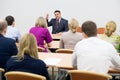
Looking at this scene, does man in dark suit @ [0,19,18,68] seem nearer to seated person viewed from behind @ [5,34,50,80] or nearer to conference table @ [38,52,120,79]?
conference table @ [38,52,120,79]

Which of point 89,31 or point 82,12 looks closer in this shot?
point 89,31

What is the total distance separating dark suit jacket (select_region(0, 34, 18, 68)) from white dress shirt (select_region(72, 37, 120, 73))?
3.36ft

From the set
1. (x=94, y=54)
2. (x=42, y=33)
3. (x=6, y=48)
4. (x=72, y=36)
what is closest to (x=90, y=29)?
(x=94, y=54)

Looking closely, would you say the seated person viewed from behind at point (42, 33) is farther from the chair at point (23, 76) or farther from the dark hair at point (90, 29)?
the chair at point (23, 76)

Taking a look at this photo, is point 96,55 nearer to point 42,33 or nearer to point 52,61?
point 52,61

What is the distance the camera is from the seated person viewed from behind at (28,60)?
3.20 metres

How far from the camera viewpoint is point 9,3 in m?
10.0

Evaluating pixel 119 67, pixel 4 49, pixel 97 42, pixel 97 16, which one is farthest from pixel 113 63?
pixel 97 16

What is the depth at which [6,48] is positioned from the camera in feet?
12.9

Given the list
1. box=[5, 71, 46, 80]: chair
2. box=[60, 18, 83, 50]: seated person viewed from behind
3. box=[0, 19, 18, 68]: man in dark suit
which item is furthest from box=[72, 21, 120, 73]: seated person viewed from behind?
box=[60, 18, 83, 50]: seated person viewed from behind

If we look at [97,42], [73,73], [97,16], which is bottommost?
[73,73]

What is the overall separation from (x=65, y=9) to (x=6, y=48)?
5.81 metres

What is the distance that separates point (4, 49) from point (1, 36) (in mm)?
198

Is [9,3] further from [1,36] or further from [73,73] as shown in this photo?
[73,73]
